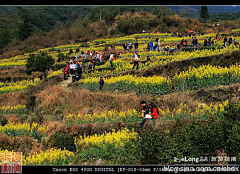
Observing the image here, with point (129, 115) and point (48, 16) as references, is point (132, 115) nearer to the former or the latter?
point (129, 115)

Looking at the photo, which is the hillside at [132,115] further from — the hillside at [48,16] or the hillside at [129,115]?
the hillside at [48,16]

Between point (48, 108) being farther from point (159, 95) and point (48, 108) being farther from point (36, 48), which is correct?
point (36, 48)

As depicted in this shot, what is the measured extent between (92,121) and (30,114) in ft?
19.7

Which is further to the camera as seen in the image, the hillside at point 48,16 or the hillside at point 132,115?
the hillside at point 48,16

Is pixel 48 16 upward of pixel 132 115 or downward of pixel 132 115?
upward

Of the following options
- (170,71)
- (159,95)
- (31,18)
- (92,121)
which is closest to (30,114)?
(92,121)

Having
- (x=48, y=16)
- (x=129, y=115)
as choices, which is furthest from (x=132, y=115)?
(x=48, y=16)

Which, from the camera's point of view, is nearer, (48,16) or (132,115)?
(132,115)

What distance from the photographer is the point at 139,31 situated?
1810 inches

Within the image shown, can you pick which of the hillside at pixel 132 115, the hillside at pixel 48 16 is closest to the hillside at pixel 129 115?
the hillside at pixel 132 115

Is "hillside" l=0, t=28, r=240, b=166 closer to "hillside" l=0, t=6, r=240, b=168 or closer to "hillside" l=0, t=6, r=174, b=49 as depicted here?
"hillside" l=0, t=6, r=240, b=168

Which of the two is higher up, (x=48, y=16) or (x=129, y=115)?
(x=48, y=16)

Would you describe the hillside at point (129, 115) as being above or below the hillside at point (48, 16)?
below

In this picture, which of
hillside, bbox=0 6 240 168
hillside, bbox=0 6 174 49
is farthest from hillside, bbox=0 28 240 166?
hillside, bbox=0 6 174 49
